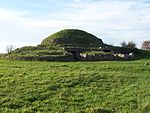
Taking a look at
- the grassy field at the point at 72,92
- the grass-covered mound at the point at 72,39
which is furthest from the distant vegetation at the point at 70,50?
the grassy field at the point at 72,92

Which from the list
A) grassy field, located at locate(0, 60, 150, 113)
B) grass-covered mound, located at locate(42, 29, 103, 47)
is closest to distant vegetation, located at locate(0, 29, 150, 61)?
grass-covered mound, located at locate(42, 29, 103, 47)

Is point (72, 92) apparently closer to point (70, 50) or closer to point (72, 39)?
point (70, 50)

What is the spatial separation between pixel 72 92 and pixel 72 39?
95.3ft

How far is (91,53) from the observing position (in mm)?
38656

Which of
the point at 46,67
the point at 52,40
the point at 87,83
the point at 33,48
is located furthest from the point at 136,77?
the point at 52,40

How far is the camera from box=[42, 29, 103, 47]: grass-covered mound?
47.3 metres

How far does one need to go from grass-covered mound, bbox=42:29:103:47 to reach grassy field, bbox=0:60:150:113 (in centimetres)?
2136

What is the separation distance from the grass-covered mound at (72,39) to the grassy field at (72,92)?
21.4 meters

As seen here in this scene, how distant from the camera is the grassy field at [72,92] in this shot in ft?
55.9

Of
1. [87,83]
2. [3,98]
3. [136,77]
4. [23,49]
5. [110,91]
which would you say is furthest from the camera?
[23,49]

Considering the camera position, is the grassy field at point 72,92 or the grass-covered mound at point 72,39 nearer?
the grassy field at point 72,92

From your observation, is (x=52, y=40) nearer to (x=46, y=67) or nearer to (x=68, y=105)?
(x=46, y=67)

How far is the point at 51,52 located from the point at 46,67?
10.2 m

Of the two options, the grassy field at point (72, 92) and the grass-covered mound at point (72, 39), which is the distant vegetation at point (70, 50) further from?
the grassy field at point (72, 92)
